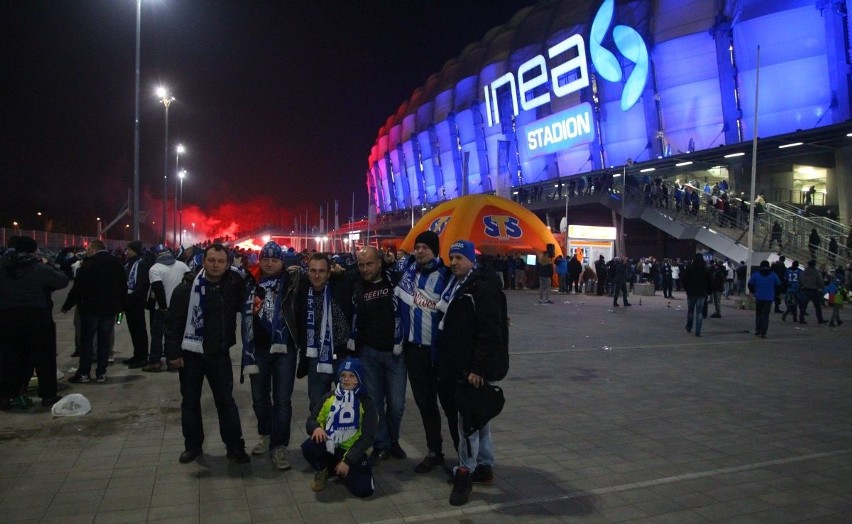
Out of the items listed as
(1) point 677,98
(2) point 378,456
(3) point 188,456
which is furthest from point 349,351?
(1) point 677,98

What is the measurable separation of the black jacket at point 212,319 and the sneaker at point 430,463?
5.85 feet

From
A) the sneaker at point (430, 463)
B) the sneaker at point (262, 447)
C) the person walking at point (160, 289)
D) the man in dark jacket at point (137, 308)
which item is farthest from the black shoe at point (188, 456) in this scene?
the man in dark jacket at point (137, 308)

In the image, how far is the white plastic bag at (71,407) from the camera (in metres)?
6.07

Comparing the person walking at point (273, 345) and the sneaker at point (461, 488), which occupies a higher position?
the person walking at point (273, 345)

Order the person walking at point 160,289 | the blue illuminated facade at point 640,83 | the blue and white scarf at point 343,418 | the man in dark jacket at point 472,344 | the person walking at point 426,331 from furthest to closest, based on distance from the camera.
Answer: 1. the blue illuminated facade at point 640,83
2. the person walking at point 160,289
3. the person walking at point 426,331
4. the blue and white scarf at point 343,418
5. the man in dark jacket at point 472,344

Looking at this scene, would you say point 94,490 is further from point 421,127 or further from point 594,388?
point 421,127

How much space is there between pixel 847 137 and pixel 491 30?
47.3 meters

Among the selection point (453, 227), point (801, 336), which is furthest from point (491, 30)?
point (801, 336)

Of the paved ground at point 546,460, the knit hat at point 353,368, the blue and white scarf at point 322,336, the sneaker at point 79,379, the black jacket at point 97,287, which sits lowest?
the paved ground at point 546,460

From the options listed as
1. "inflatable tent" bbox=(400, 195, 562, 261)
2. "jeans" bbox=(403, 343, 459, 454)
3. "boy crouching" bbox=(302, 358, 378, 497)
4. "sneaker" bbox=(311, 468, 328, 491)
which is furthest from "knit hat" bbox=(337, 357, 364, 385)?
"inflatable tent" bbox=(400, 195, 562, 261)

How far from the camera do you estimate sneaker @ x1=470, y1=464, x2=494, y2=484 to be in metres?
4.40

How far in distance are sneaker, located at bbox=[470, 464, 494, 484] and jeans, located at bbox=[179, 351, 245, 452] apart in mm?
1934

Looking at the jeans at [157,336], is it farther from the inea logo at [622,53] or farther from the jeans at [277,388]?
the inea logo at [622,53]

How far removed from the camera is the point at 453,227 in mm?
25578
